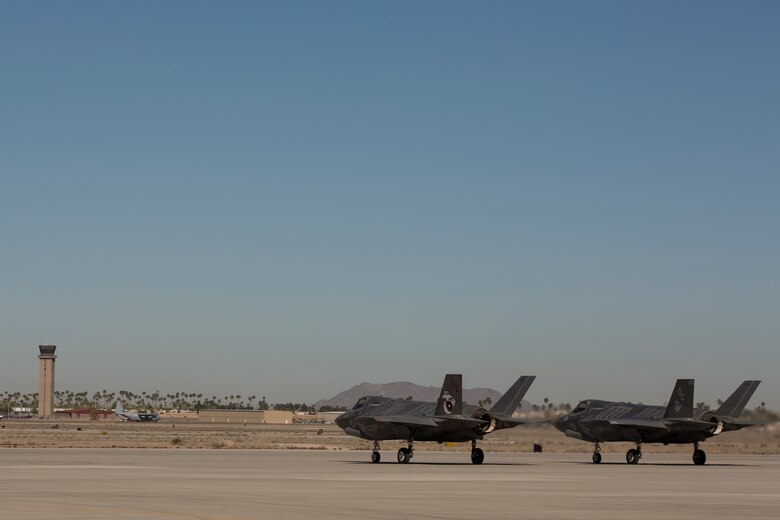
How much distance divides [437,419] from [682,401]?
47.2 feet

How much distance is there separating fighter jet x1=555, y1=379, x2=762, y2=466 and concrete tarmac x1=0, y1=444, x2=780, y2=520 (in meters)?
7.52

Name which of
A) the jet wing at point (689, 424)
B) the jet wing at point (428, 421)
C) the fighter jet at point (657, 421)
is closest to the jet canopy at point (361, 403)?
the jet wing at point (428, 421)

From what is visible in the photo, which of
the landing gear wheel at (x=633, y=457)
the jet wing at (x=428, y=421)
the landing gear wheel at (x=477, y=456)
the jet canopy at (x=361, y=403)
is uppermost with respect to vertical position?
the jet canopy at (x=361, y=403)

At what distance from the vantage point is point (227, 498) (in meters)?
30.7

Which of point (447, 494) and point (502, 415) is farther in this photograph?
point (502, 415)

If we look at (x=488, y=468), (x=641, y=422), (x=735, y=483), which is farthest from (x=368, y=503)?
(x=641, y=422)

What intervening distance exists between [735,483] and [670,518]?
60.1ft

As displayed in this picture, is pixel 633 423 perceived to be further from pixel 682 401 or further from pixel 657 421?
pixel 682 401

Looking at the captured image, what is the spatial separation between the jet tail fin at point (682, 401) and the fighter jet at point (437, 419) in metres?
7.85

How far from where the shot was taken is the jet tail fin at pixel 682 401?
63438 millimetres

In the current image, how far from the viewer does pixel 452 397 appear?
5756 centimetres

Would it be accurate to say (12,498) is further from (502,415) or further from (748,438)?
(748,438)

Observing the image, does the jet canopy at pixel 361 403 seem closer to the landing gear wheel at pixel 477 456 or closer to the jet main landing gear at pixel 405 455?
the jet main landing gear at pixel 405 455

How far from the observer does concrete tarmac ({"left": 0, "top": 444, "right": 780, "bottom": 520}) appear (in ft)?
86.7
